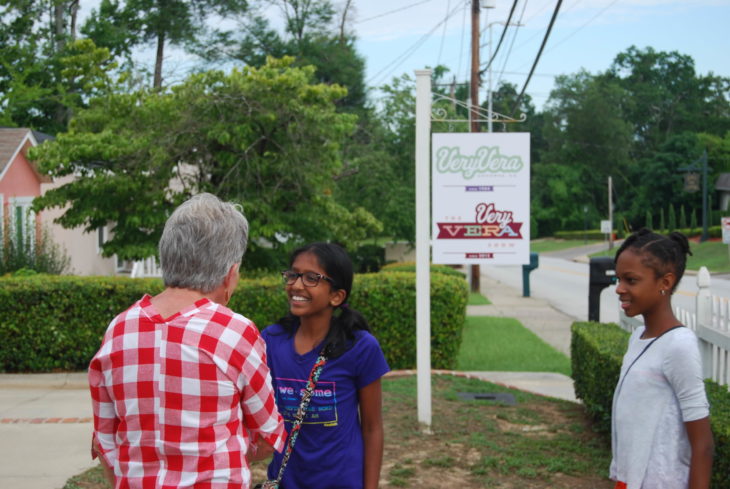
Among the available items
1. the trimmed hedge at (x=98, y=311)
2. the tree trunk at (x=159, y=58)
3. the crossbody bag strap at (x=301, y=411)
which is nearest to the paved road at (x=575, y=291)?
the trimmed hedge at (x=98, y=311)

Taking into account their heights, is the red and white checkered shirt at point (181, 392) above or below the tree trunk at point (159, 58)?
below

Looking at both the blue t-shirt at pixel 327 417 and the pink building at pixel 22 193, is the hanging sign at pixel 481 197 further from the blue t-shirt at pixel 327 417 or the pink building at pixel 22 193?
the pink building at pixel 22 193

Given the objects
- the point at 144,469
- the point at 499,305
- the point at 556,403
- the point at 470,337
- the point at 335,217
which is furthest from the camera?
the point at 499,305

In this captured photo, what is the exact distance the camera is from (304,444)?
288 centimetres

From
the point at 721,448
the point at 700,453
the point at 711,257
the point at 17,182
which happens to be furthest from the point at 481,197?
the point at 711,257

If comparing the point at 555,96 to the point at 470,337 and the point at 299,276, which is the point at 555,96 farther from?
the point at 299,276

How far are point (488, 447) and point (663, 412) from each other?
146 inches

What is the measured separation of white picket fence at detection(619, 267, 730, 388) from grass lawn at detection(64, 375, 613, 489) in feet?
3.45

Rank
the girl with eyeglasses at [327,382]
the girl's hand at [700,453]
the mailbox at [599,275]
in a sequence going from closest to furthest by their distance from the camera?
the girl's hand at [700,453]
the girl with eyeglasses at [327,382]
the mailbox at [599,275]

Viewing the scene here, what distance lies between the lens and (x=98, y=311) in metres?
9.51

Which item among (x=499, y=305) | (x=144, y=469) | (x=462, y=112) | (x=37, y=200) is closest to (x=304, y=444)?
(x=144, y=469)

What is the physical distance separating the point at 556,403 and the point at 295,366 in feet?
18.9

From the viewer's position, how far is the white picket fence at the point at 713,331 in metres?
5.70

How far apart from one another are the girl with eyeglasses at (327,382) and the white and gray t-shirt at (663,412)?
92 cm
